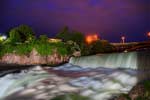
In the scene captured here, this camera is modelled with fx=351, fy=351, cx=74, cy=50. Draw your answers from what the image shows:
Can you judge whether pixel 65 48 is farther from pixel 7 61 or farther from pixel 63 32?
pixel 63 32

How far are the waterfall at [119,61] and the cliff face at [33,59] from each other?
28.4 feet

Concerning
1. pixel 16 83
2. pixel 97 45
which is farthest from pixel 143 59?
pixel 97 45

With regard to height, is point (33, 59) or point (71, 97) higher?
point (33, 59)

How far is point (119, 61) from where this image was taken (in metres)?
20.3

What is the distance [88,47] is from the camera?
3609cm

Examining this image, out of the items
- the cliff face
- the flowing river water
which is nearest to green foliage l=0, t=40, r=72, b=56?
the cliff face

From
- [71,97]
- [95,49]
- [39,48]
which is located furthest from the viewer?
[39,48]

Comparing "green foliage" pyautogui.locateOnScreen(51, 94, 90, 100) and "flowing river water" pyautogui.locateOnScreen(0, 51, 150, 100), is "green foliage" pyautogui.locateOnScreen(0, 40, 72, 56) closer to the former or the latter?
"flowing river water" pyautogui.locateOnScreen(0, 51, 150, 100)

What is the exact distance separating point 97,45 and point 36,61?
6314 millimetres

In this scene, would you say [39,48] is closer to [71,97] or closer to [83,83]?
[83,83]

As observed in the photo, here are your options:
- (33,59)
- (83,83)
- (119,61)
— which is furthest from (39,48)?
(83,83)

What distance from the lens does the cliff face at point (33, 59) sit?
113 ft

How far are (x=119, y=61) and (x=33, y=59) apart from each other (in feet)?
55.2

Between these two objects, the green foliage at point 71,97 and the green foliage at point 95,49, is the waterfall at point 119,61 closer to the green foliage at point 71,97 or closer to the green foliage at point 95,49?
the green foliage at point 71,97
